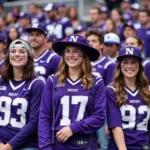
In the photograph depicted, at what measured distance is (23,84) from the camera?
19.9 feet

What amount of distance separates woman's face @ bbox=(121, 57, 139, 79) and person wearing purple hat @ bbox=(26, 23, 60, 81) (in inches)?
72.2

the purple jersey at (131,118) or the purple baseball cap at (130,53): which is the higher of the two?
the purple baseball cap at (130,53)

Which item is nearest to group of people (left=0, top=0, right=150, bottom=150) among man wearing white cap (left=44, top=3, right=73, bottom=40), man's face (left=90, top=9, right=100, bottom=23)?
man's face (left=90, top=9, right=100, bottom=23)

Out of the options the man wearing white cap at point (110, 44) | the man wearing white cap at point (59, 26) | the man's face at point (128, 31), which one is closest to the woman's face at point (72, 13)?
the man wearing white cap at point (59, 26)

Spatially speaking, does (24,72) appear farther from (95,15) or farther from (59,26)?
(59,26)

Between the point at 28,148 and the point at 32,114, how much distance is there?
378 mm

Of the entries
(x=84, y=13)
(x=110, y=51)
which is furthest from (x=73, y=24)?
(x=110, y=51)

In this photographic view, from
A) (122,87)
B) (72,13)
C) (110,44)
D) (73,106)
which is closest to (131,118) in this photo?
(122,87)

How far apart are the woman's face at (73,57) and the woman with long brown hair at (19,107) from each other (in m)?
0.48

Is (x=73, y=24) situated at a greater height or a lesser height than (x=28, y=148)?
greater

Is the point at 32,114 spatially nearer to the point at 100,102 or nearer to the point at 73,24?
the point at 100,102

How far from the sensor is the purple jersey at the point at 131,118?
5.80 metres

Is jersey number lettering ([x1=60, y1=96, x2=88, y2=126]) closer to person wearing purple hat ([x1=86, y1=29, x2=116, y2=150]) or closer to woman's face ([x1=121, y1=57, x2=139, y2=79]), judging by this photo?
woman's face ([x1=121, y1=57, x2=139, y2=79])

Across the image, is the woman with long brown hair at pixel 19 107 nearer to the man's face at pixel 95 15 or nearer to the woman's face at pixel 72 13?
the man's face at pixel 95 15
